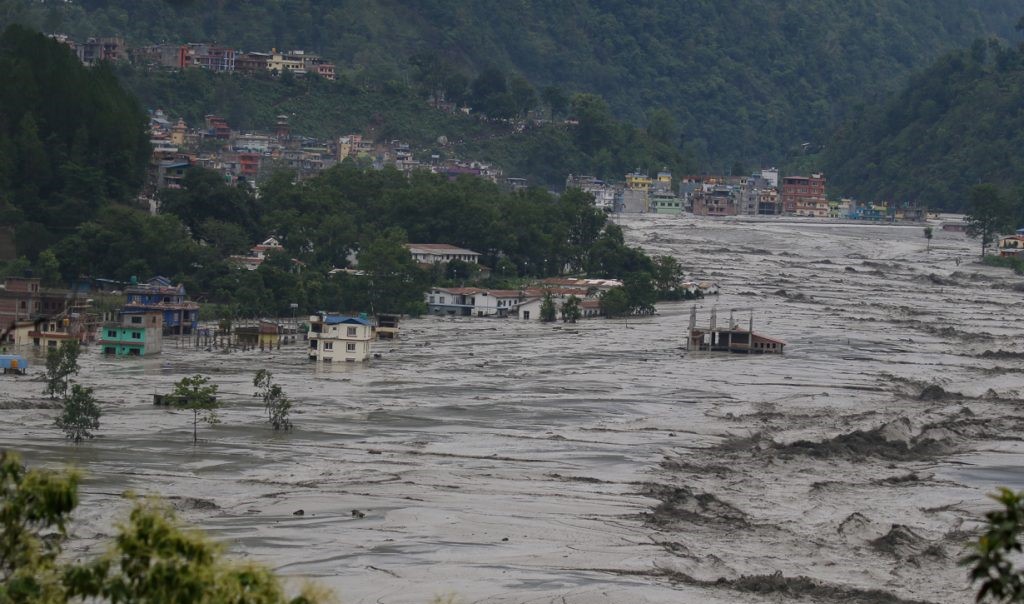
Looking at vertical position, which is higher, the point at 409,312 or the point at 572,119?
the point at 572,119

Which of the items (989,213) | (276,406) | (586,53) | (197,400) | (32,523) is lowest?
(276,406)

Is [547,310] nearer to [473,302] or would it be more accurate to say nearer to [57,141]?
[473,302]

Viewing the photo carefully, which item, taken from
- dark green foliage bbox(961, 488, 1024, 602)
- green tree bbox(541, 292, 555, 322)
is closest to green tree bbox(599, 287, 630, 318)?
green tree bbox(541, 292, 555, 322)

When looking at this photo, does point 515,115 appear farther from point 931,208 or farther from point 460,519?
point 460,519

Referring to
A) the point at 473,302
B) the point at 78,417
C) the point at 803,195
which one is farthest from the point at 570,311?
the point at 803,195

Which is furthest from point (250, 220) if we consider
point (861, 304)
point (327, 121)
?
point (327, 121)

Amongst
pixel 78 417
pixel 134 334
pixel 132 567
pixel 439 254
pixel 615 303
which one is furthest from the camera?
pixel 439 254

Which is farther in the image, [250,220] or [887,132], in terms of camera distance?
[887,132]
